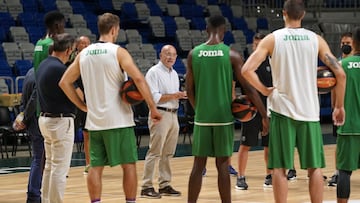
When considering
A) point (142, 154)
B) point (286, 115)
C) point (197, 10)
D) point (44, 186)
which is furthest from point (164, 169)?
point (197, 10)

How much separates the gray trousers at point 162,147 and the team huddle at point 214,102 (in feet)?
6.42

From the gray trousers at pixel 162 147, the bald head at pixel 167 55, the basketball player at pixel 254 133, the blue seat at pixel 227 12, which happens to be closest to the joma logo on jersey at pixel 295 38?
the bald head at pixel 167 55

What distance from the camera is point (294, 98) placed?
320 inches

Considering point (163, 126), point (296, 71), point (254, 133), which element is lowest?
point (254, 133)

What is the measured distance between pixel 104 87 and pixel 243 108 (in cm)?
142

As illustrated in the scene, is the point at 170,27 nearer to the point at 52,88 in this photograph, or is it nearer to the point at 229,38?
the point at 229,38

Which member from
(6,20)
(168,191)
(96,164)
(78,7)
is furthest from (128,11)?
(96,164)

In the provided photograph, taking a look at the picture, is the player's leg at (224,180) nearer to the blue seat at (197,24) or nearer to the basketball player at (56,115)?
the basketball player at (56,115)

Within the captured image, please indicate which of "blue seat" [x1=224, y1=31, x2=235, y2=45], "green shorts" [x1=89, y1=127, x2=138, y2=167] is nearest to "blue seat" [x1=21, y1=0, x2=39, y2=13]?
"blue seat" [x1=224, y1=31, x2=235, y2=45]

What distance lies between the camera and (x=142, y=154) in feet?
58.7

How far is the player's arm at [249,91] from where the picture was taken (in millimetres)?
8703

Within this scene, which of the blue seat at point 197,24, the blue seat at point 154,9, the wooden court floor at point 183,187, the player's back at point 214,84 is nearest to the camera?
the player's back at point 214,84

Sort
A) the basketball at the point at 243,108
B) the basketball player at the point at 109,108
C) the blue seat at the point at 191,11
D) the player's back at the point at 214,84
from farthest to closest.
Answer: the blue seat at the point at 191,11, the player's back at the point at 214,84, the basketball at the point at 243,108, the basketball player at the point at 109,108

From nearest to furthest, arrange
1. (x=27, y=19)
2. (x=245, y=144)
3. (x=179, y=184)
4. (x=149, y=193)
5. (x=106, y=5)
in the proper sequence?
(x=149, y=193), (x=245, y=144), (x=179, y=184), (x=27, y=19), (x=106, y=5)
